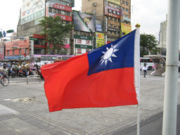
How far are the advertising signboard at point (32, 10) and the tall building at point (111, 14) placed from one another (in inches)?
868

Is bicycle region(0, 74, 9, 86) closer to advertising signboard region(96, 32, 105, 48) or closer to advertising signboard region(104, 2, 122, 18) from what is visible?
advertising signboard region(96, 32, 105, 48)

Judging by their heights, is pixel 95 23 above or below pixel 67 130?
above

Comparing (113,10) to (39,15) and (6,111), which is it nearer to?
(39,15)

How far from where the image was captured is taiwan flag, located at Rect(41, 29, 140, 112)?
336 centimetres

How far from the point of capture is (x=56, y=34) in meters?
48.0

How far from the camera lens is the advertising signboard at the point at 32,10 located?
55.3 m

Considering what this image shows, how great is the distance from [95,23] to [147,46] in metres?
19.1

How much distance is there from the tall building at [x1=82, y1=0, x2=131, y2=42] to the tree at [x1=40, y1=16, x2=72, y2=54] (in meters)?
23.3

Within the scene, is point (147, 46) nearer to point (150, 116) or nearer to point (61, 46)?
point (61, 46)

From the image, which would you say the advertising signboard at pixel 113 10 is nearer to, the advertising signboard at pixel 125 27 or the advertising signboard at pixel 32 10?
the advertising signboard at pixel 125 27

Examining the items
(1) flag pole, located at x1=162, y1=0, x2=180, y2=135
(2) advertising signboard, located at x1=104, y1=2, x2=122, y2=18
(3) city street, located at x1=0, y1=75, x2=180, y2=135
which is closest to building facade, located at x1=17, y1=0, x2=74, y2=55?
(2) advertising signboard, located at x1=104, y1=2, x2=122, y2=18

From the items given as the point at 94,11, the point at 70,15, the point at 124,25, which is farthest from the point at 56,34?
the point at 124,25

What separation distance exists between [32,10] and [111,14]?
28.2 metres

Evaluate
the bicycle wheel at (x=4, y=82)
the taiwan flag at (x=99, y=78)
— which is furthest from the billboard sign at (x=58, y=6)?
the taiwan flag at (x=99, y=78)
